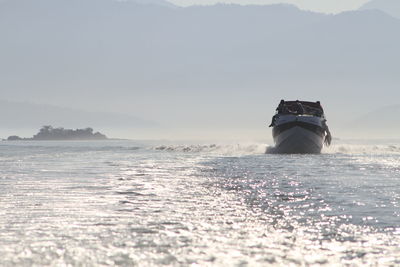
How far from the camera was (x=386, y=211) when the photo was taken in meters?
15.2

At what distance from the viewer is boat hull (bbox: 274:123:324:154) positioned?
5650 cm

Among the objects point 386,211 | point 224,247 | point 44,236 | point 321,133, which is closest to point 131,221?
point 44,236

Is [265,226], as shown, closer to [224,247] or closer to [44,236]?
[224,247]

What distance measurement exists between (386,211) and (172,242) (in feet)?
23.5

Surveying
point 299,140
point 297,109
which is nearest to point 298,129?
point 299,140

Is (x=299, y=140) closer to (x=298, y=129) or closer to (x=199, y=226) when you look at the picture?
(x=298, y=129)

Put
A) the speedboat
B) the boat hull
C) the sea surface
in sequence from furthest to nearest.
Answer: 1. the boat hull
2. the speedboat
3. the sea surface

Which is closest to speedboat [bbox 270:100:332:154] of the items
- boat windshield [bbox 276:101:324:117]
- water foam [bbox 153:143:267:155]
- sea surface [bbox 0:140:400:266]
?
boat windshield [bbox 276:101:324:117]

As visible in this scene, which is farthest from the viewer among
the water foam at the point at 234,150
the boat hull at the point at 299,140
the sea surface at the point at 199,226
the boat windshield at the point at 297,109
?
the water foam at the point at 234,150

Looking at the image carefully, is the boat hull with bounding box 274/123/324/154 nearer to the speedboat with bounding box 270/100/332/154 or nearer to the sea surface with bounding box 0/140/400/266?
the speedboat with bounding box 270/100/332/154

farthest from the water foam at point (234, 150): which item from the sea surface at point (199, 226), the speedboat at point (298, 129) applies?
the sea surface at point (199, 226)

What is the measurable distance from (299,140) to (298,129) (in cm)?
200

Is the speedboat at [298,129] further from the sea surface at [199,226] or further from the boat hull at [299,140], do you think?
the sea surface at [199,226]

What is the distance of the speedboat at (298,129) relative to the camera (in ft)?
183
